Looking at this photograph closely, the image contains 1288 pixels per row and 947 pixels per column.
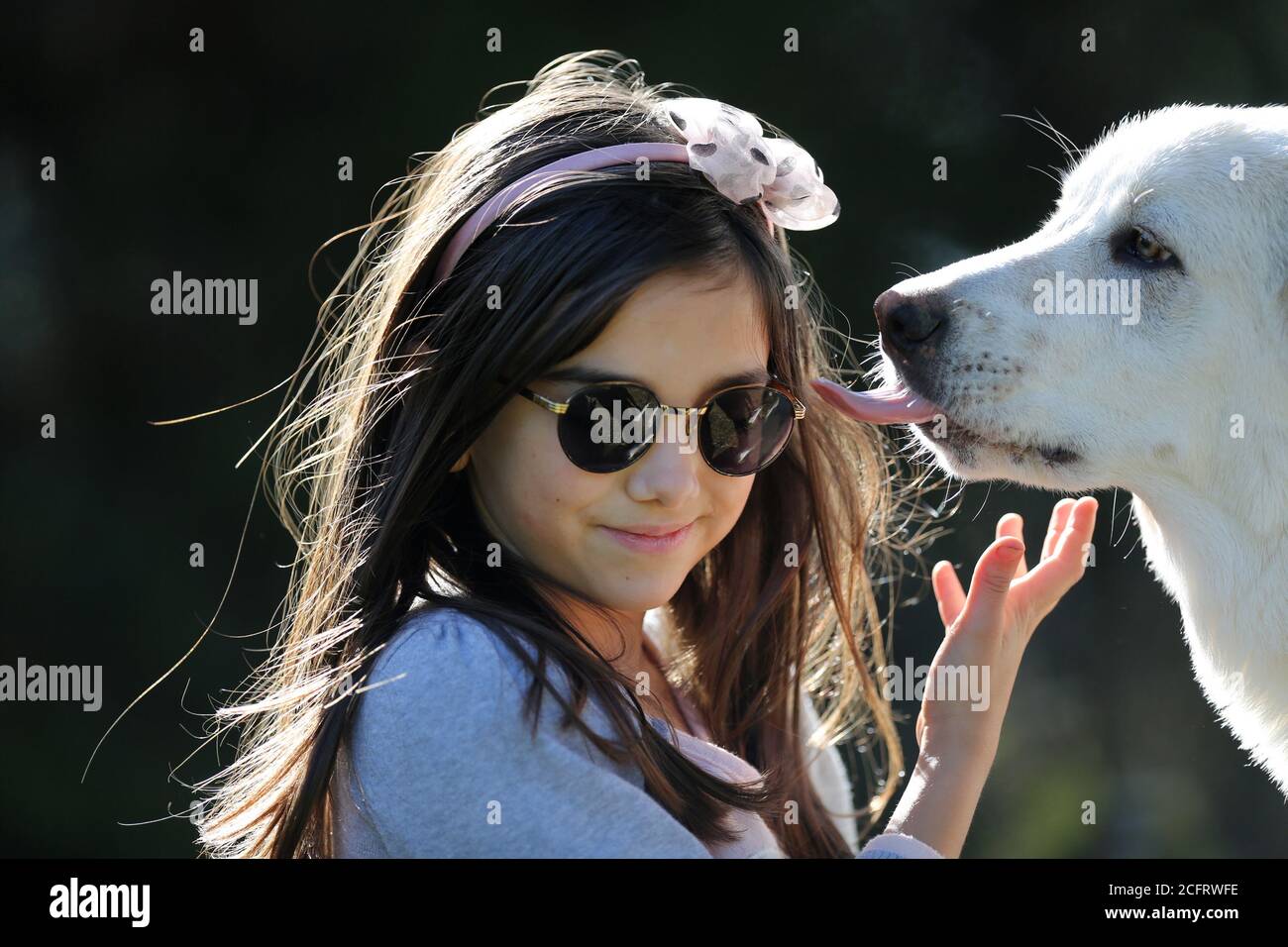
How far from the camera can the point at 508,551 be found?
1.89 meters

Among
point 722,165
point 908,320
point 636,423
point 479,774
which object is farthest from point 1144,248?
point 479,774

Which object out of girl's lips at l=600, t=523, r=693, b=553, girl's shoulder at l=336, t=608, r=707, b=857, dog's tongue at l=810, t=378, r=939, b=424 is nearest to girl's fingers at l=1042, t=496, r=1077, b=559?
dog's tongue at l=810, t=378, r=939, b=424

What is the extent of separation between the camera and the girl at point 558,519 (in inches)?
63.9

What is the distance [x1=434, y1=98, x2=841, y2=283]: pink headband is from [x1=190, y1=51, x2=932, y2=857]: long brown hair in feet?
0.08

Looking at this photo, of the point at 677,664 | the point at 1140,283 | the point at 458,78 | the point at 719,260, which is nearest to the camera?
the point at 719,260

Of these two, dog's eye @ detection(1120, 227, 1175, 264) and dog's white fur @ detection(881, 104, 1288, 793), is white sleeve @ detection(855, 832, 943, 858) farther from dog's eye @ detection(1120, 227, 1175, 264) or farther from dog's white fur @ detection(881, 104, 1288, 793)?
dog's eye @ detection(1120, 227, 1175, 264)

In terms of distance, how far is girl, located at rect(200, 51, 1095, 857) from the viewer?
63.9 inches

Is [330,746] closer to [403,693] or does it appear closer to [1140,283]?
[403,693]

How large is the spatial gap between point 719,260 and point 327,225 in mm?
2704

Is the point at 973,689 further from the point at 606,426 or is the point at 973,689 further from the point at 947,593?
the point at 606,426

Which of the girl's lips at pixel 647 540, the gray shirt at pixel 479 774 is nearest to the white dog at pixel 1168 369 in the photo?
the girl's lips at pixel 647 540

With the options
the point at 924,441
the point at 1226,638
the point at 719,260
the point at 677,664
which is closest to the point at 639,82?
the point at 719,260

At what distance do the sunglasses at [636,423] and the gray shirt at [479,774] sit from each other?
11.9 inches

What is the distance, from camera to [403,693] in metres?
1.62
